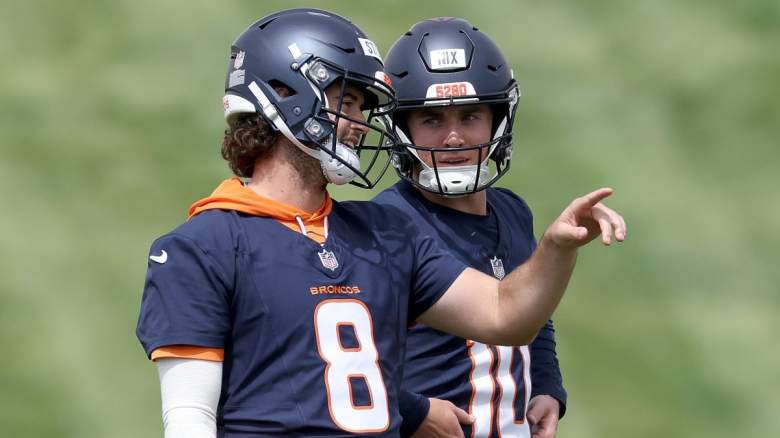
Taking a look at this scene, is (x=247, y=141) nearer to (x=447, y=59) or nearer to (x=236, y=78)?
(x=236, y=78)

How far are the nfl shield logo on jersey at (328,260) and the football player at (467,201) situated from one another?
2.15 ft

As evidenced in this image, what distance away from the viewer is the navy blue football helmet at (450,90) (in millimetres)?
3373

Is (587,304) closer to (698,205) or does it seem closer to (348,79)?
(698,205)

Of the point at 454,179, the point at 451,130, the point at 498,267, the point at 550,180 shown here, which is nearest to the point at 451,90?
the point at 451,130

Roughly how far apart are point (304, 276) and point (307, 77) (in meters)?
0.41

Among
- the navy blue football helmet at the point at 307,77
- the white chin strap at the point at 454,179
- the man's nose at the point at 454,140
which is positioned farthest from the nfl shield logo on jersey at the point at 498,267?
the navy blue football helmet at the point at 307,77

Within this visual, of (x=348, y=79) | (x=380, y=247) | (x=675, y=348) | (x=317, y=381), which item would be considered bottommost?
(x=675, y=348)

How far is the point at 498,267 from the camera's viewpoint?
3301 millimetres

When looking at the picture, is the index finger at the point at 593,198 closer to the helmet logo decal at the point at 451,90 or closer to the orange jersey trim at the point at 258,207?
the orange jersey trim at the point at 258,207

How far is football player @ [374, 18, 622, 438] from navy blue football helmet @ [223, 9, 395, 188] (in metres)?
0.64

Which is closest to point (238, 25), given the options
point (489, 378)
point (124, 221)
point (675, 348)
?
point (124, 221)

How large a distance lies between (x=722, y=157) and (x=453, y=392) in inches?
122

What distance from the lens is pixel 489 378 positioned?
125 inches

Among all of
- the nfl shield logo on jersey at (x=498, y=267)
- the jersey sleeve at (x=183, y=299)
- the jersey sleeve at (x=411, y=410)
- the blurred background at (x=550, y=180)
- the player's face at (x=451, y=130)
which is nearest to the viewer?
the jersey sleeve at (x=183, y=299)
